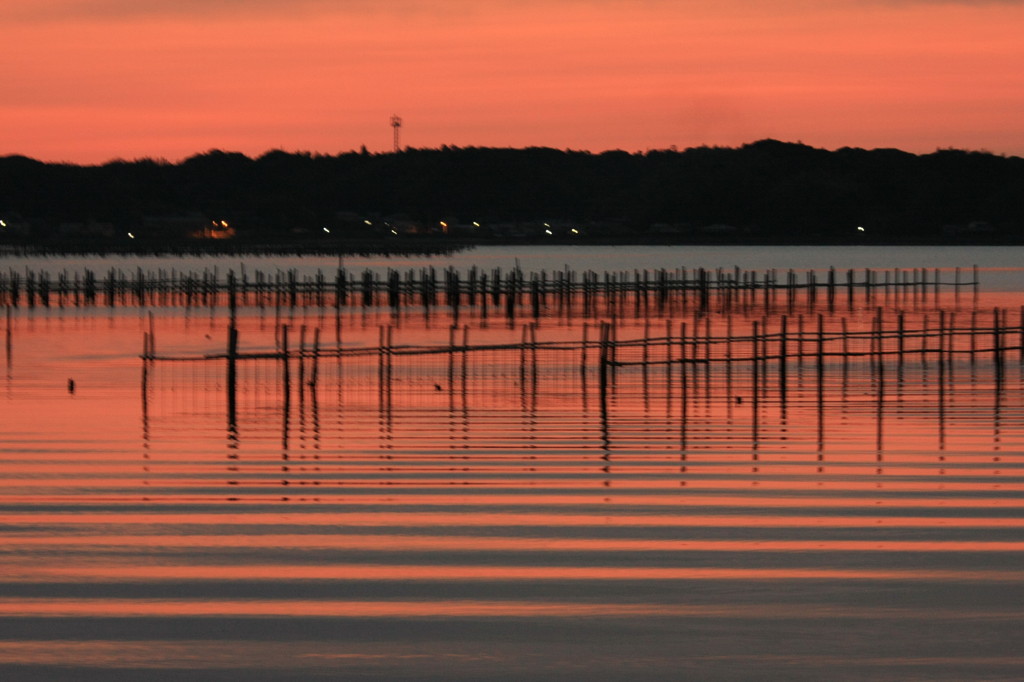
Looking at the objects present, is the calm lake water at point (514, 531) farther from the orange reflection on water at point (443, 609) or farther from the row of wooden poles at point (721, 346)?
the row of wooden poles at point (721, 346)

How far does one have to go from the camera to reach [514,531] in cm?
1343

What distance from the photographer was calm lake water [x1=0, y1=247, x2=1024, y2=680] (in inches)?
372

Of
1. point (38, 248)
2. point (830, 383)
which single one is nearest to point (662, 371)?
point (830, 383)

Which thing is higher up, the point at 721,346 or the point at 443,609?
the point at 721,346

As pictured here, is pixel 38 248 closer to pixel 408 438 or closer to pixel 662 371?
pixel 662 371

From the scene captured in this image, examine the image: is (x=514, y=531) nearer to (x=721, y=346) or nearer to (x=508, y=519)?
(x=508, y=519)

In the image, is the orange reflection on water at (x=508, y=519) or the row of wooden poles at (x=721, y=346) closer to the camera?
the orange reflection on water at (x=508, y=519)

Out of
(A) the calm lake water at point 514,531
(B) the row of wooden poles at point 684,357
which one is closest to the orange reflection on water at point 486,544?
(A) the calm lake water at point 514,531

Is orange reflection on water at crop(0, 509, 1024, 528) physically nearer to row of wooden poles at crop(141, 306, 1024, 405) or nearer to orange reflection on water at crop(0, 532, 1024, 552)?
orange reflection on water at crop(0, 532, 1024, 552)

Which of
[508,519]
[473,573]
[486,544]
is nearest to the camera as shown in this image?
[473,573]

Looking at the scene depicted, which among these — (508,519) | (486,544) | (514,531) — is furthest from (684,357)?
(486,544)

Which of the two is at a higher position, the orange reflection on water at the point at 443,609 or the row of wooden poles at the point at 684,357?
the row of wooden poles at the point at 684,357

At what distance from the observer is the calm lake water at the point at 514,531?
946 centimetres

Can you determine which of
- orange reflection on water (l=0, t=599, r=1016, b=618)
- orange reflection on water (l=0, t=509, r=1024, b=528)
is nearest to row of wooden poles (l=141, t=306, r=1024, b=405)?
orange reflection on water (l=0, t=509, r=1024, b=528)
